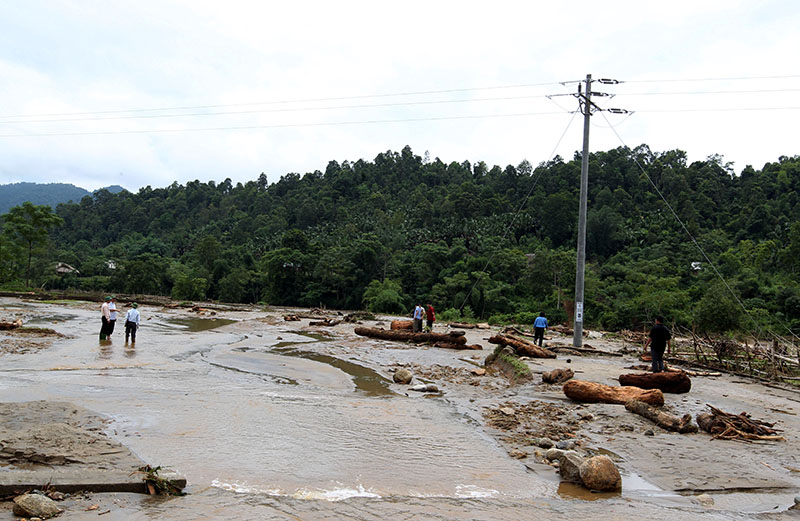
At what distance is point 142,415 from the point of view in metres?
9.05

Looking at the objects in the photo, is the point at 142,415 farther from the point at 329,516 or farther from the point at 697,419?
the point at 697,419

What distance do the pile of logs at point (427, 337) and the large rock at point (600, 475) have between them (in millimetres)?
15780

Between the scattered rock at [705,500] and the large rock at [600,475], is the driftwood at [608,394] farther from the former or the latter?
the large rock at [600,475]

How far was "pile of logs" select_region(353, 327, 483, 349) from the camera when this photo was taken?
22469mm

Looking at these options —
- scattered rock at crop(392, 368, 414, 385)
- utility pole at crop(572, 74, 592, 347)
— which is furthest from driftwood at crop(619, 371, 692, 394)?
utility pole at crop(572, 74, 592, 347)

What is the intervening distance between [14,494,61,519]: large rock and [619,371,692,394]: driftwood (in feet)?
37.9

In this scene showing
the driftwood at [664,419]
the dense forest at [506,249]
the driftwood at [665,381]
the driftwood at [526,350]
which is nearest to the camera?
the driftwood at [664,419]

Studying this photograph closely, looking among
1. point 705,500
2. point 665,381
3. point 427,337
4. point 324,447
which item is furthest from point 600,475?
point 427,337

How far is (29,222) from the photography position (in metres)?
62.6

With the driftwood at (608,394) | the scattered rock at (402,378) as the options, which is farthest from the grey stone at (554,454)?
the scattered rock at (402,378)

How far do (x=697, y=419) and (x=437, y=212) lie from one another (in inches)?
3023

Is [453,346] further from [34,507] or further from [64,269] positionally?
[64,269]

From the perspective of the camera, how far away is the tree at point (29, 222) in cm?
6159

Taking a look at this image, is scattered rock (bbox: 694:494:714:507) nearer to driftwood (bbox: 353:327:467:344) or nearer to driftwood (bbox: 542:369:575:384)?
driftwood (bbox: 542:369:575:384)
